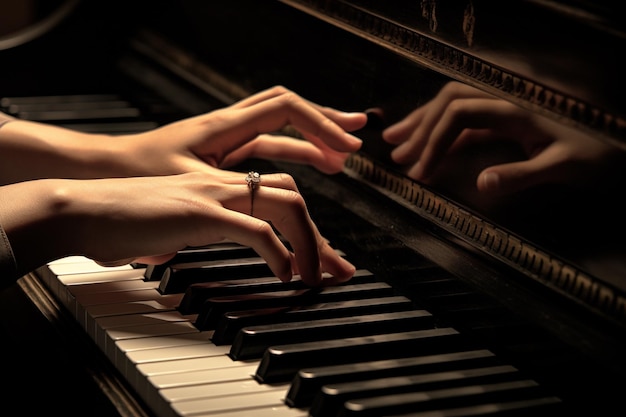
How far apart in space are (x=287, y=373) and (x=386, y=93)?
576 millimetres

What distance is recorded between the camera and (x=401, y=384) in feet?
4.53

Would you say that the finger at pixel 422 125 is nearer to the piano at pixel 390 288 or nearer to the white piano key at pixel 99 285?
the piano at pixel 390 288

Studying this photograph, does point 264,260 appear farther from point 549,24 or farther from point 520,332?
point 549,24

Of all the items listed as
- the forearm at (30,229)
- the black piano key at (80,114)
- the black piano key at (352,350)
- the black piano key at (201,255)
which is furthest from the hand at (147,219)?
the black piano key at (80,114)

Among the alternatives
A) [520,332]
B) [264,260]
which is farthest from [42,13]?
[520,332]

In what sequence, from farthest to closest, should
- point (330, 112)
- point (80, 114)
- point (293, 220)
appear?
point (80, 114) → point (330, 112) → point (293, 220)

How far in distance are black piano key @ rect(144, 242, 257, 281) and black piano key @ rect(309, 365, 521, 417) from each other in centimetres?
50

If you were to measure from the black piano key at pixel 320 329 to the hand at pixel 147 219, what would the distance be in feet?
0.45

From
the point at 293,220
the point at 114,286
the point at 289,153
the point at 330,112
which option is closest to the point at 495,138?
the point at 293,220

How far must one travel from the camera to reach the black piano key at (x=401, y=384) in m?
1.32

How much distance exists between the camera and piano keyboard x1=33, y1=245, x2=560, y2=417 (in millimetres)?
1353

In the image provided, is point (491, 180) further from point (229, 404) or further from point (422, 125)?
point (229, 404)

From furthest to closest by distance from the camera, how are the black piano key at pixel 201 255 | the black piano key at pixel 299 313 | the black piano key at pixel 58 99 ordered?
the black piano key at pixel 58 99 < the black piano key at pixel 201 255 < the black piano key at pixel 299 313

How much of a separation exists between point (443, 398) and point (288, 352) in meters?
0.23
